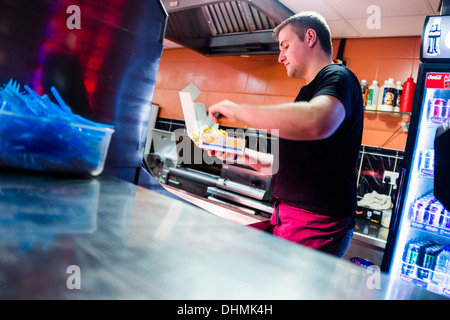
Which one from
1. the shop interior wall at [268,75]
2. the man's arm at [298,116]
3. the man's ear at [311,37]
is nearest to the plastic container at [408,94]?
the shop interior wall at [268,75]

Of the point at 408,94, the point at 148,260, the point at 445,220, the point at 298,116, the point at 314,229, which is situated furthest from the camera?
the point at 408,94

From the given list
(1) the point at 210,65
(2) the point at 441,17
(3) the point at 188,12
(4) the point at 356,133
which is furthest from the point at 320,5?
(1) the point at 210,65

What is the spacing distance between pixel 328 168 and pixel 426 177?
59.6 inches

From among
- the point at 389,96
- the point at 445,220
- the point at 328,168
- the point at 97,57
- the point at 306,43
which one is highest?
the point at 389,96

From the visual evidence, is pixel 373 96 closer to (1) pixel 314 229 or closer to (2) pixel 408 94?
(2) pixel 408 94

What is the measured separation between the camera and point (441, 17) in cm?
224

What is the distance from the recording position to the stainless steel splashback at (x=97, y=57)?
3.24 feet

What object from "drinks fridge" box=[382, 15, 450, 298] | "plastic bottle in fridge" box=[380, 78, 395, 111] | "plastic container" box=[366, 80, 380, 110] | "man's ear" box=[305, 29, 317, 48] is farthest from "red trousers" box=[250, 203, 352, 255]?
"plastic container" box=[366, 80, 380, 110]

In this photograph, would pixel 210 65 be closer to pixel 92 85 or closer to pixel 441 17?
pixel 441 17

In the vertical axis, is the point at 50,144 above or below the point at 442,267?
above

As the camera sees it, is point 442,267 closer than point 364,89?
Yes

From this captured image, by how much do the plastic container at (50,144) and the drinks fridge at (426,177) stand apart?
225 cm

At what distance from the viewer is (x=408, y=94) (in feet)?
9.78

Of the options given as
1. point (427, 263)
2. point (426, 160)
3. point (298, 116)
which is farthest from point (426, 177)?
point (298, 116)
